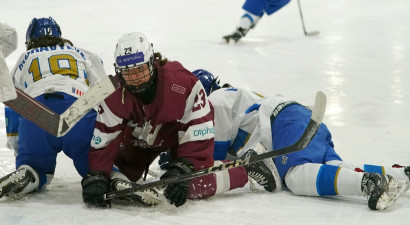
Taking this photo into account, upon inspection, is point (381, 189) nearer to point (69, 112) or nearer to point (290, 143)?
point (290, 143)

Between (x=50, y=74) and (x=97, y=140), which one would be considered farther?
(x=50, y=74)

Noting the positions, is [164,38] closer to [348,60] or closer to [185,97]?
[348,60]

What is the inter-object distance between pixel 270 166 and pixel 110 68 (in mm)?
2836

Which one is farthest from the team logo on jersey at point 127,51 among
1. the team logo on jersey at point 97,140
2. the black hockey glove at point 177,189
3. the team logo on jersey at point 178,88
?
the black hockey glove at point 177,189

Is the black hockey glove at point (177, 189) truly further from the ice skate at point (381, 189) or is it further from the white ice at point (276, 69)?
the ice skate at point (381, 189)

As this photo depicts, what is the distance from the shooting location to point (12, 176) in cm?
285

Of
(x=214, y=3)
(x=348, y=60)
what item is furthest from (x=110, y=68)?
(x=214, y=3)

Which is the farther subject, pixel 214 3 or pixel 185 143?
pixel 214 3

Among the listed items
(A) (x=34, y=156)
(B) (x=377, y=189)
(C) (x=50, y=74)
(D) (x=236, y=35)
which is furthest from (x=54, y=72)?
(D) (x=236, y=35)

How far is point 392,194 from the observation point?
9.18 ft

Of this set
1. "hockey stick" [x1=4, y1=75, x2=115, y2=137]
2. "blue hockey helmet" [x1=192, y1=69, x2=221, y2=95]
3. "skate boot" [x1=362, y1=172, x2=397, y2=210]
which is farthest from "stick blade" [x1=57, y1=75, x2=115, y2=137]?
"blue hockey helmet" [x1=192, y1=69, x2=221, y2=95]

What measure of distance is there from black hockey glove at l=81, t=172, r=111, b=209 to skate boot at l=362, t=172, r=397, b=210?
3.25 ft

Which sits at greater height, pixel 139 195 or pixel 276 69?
pixel 139 195

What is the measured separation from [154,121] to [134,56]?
1.01 feet
